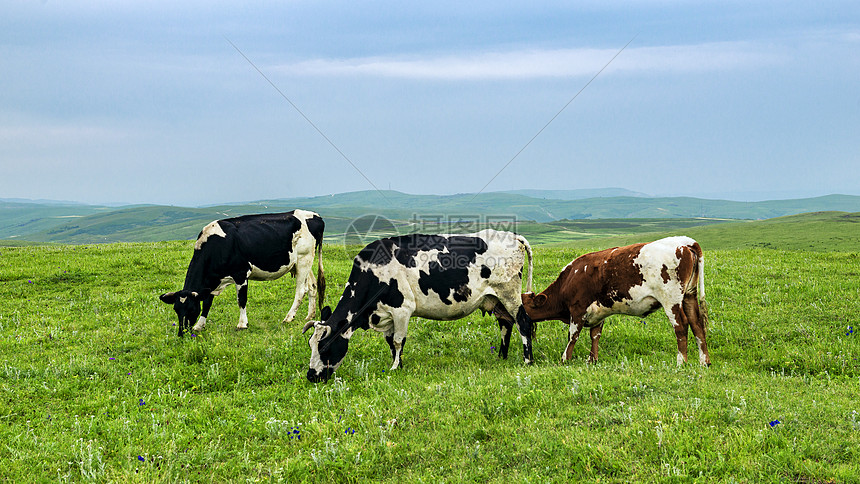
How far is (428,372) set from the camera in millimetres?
9336

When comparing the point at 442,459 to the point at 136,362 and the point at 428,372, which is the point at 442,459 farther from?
the point at 136,362

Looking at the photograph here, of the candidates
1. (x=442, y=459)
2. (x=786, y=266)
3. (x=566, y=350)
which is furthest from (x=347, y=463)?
(x=786, y=266)

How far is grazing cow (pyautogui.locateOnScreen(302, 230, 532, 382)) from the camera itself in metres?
9.56

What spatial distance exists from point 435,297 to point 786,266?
49.4ft

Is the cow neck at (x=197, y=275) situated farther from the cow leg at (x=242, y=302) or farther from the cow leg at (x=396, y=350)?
the cow leg at (x=396, y=350)

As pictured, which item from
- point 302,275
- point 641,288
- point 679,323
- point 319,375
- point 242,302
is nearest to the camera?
point 319,375

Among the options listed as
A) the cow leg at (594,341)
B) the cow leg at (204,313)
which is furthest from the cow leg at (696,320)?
the cow leg at (204,313)

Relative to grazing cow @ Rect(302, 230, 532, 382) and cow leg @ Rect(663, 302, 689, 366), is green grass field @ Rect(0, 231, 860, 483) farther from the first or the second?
grazing cow @ Rect(302, 230, 532, 382)

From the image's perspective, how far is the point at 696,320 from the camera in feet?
31.6

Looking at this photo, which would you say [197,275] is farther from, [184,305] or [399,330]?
[399,330]

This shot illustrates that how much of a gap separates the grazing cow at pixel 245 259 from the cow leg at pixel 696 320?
9167 millimetres

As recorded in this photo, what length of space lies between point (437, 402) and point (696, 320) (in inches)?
231

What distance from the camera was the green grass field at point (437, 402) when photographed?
17.8ft

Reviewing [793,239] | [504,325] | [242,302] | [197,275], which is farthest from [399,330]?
[793,239]
